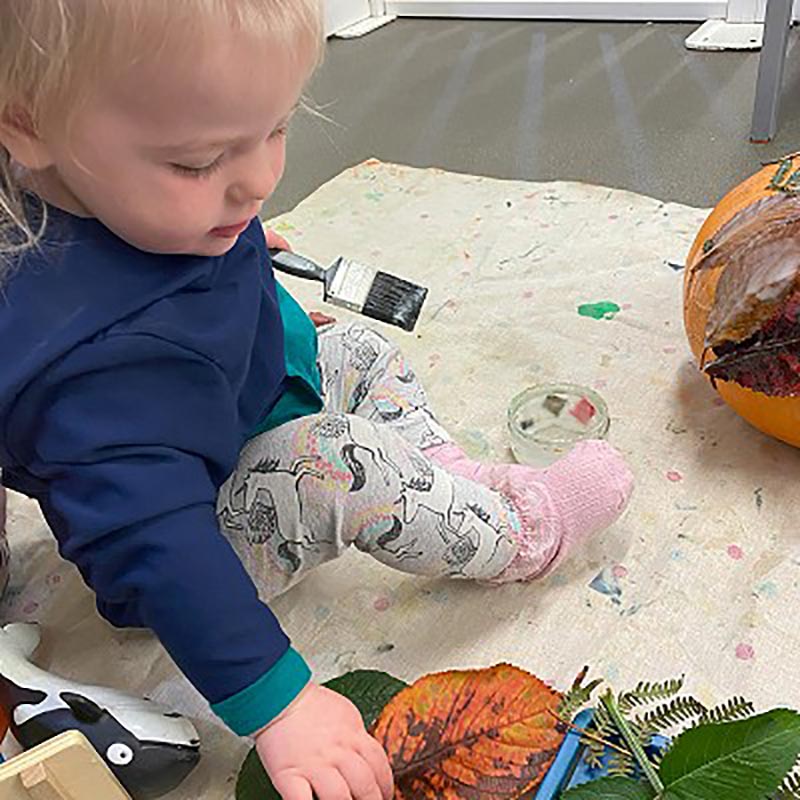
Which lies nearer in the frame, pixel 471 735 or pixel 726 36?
pixel 471 735

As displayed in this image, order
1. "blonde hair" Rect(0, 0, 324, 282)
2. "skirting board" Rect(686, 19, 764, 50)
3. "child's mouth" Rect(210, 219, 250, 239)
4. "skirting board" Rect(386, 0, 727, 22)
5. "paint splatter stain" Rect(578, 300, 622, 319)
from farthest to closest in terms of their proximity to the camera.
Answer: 1. "skirting board" Rect(386, 0, 727, 22)
2. "skirting board" Rect(686, 19, 764, 50)
3. "paint splatter stain" Rect(578, 300, 622, 319)
4. "child's mouth" Rect(210, 219, 250, 239)
5. "blonde hair" Rect(0, 0, 324, 282)

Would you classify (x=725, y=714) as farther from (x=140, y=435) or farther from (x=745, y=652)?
A: (x=140, y=435)

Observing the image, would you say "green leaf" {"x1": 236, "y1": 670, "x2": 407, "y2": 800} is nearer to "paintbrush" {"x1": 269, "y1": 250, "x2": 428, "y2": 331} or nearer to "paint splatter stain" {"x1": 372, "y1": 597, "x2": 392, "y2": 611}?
"paint splatter stain" {"x1": 372, "y1": 597, "x2": 392, "y2": 611}

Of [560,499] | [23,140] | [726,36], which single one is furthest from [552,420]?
[726,36]

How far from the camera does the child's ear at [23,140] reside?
484mm

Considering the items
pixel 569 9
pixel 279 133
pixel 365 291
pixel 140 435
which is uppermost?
pixel 279 133

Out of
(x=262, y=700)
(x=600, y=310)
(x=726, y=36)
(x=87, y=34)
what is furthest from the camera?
(x=726, y=36)

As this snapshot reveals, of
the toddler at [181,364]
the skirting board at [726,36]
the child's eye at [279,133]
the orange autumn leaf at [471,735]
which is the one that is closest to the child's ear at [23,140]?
the toddler at [181,364]

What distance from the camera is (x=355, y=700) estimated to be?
0.62 meters

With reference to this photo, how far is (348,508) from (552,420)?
274 millimetres

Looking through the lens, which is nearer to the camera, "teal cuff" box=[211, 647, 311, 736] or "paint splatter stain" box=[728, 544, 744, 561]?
"teal cuff" box=[211, 647, 311, 736]

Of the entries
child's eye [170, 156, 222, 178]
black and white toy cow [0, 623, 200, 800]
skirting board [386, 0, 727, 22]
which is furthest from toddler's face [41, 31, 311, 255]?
skirting board [386, 0, 727, 22]

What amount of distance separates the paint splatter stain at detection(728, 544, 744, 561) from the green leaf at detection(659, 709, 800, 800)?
0.83ft

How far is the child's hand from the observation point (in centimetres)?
53
